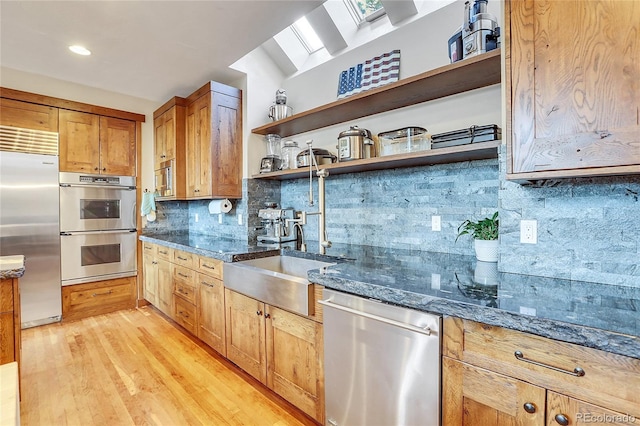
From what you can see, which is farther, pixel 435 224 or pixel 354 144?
pixel 354 144

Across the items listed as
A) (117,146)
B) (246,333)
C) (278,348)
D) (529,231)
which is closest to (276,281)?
(278,348)

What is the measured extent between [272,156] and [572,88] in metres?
2.25

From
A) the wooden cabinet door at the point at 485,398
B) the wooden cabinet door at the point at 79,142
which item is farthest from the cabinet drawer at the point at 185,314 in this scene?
the wooden cabinet door at the point at 485,398

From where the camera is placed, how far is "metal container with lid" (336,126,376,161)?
217 cm

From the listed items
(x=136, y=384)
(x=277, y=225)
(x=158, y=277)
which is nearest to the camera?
(x=136, y=384)

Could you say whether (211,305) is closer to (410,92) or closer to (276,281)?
(276,281)

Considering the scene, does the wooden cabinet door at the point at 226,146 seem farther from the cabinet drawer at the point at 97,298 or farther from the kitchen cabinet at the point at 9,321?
the cabinet drawer at the point at 97,298

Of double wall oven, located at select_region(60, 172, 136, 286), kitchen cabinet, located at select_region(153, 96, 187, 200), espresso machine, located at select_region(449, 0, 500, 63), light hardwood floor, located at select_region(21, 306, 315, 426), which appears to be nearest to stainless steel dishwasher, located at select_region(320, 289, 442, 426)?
light hardwood floor, located at select_region(21, 306, 315, 426)

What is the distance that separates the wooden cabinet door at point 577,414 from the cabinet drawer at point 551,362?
2 cm

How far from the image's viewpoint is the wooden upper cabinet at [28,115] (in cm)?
300

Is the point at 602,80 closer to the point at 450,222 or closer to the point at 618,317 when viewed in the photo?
the point at 618,317

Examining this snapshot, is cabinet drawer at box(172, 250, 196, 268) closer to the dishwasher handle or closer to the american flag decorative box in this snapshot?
the dishwasher handle

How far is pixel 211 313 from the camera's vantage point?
2445mm

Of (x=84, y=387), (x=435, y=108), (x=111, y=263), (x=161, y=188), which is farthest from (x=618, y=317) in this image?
(x=111, y=263)
